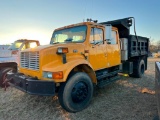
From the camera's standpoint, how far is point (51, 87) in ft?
11.2

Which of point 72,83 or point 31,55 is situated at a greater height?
point 31,55

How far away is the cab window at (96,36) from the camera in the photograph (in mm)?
4658

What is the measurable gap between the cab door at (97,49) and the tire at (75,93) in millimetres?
685

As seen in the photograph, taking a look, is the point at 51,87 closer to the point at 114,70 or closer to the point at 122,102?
the point at 122,102

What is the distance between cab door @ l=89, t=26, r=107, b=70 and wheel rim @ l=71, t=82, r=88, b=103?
0.80m

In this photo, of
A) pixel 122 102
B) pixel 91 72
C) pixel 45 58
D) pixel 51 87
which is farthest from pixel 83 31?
pixel 122 102

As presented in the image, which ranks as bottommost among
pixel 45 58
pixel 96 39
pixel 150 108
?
pixel 150 108

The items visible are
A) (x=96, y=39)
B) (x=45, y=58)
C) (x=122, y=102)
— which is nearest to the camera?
(x=45, y=58)

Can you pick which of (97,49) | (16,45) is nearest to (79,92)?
(97,49)

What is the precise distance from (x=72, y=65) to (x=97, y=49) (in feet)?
4.38

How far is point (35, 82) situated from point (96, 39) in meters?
2.29

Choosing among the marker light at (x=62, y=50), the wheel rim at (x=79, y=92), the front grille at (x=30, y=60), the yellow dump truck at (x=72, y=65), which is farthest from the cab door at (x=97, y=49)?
the front grille at (x=30, y=60)

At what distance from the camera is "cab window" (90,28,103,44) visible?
15.3 ft

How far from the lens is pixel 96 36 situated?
15.8ft
